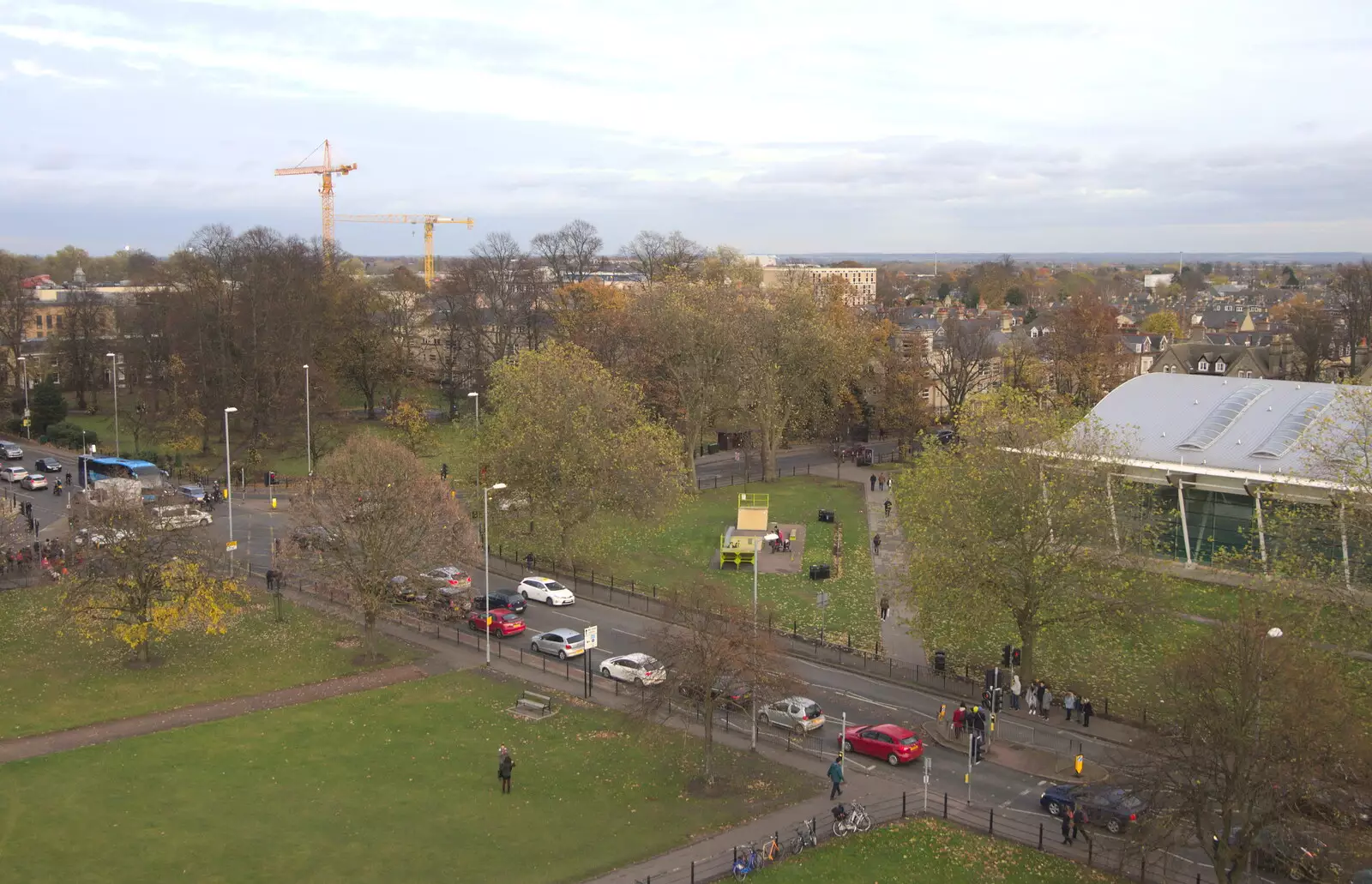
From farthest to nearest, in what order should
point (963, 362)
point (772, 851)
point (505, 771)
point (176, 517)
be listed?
point (963, 362)
point (176, 517)
point (505, 771)
point (772, 851)

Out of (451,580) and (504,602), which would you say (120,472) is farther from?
(504,602)

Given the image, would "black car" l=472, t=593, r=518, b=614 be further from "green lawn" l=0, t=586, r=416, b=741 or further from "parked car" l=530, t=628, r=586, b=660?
"parked car" l=530, t=628, r=586, b=660

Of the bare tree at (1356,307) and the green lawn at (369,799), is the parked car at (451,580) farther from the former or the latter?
the bare tree at (1356,307)

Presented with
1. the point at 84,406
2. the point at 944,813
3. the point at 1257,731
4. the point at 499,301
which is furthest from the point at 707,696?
the point at 84,406

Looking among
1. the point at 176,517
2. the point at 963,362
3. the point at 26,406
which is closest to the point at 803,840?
the point at 176,517

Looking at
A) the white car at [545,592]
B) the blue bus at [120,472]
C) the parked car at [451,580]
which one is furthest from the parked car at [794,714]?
the blue bus at [120,472]

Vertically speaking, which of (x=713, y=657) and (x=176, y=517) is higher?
(x=176, y=517)

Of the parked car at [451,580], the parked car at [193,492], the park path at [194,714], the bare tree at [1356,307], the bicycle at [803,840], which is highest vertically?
the bare tree at [1356,307]
